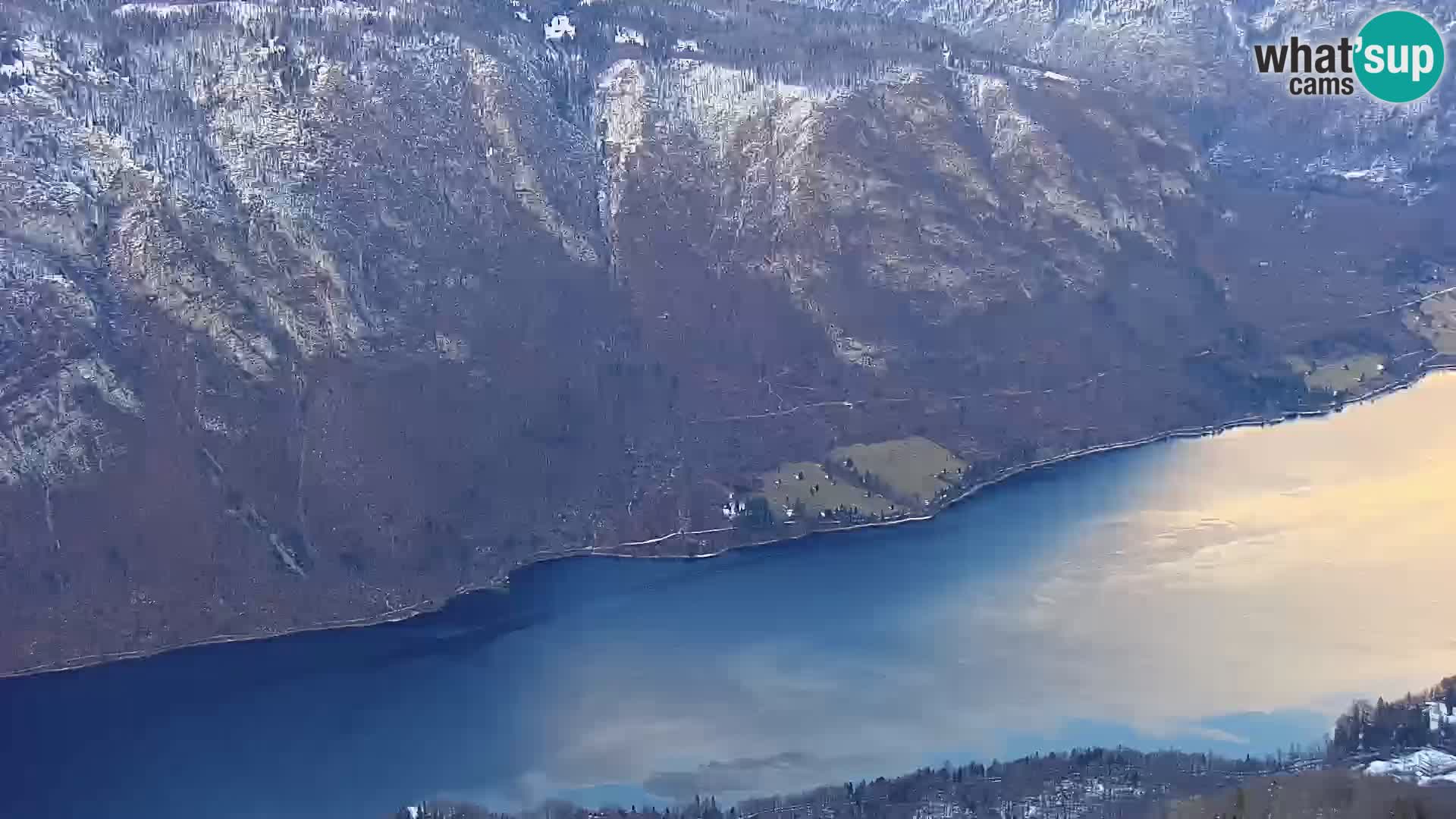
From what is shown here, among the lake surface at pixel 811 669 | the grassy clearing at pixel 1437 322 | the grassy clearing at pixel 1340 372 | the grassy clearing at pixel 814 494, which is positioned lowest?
the lake surface at pixel 811 669

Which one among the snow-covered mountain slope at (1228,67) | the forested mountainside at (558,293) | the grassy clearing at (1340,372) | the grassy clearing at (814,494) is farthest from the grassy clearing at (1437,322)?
the grassy clearing at (814,494)

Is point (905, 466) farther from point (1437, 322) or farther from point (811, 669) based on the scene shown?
point (1437, 322)

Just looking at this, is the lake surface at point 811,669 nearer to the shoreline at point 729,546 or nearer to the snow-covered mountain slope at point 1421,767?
the shoreline at point 729,546

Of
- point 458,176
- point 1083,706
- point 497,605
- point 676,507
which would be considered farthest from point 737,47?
point 1083,706

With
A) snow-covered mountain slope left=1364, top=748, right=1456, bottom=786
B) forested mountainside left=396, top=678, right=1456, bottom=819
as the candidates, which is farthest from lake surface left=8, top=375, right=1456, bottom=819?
snow-covered mountain slope left=1364, top=748, right=1456, bottom=786

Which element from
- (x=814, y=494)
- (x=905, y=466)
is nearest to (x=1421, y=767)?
(x=814, y=494)
